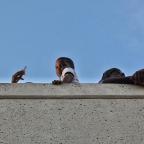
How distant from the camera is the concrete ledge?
4.81m

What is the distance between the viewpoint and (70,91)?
490cm

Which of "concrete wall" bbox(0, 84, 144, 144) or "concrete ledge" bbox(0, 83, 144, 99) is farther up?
"concrete ledge" bbox(0, 83, 144, 99)

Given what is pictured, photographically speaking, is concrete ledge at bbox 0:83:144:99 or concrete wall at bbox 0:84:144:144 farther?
concrete ledge at bbox 0:83:144:99

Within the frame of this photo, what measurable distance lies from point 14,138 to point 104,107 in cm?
74

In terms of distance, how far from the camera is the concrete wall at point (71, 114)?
170 inches

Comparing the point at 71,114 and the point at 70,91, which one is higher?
the point at 70,91

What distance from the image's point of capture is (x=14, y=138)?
427cm

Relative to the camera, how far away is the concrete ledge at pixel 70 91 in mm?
4812

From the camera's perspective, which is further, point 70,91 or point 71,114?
point 70,91

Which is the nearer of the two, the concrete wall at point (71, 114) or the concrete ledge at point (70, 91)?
the concrete wall at point (71, 114)

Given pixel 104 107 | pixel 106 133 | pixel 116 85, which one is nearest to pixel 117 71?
pixel 116 85

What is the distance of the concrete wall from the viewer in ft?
14.1

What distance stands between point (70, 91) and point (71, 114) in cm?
35

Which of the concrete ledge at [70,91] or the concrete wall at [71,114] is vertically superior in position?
the concrete ledge at [70,91]
